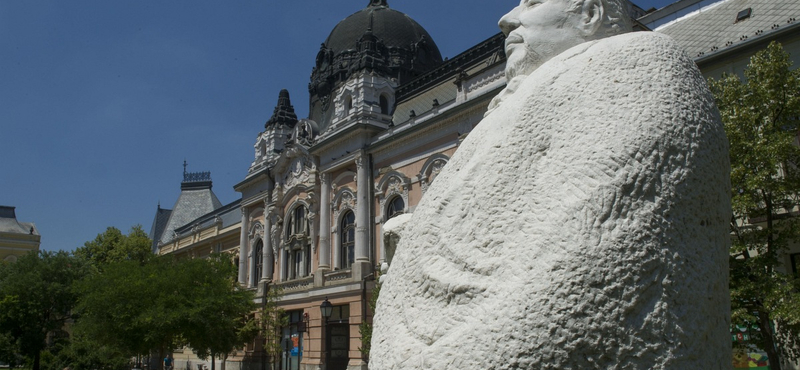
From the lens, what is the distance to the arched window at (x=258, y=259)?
32062mm

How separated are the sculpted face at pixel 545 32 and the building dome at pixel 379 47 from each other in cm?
2627

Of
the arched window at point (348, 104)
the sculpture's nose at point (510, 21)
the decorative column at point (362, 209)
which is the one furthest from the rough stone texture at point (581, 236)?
the arched window at point (348, 104)

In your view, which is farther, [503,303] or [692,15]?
[692,15]

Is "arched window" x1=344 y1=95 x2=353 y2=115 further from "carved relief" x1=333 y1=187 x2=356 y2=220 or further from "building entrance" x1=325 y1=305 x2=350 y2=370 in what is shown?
"building entrance" x1=325 y1=305 x2=350 y2=370

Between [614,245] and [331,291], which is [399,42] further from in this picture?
[614,245]

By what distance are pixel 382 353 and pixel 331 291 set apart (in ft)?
76.2

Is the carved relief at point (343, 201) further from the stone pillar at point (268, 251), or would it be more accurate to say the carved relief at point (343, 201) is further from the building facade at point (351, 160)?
the stone pillar at point (268, 251)

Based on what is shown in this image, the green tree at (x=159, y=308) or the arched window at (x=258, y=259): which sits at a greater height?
the arched window at (x=258, y=259)

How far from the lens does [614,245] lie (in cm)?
176

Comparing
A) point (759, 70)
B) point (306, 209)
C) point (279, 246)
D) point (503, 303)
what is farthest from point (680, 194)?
point (279, 246)

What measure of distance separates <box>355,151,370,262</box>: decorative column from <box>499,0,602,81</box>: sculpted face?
21567mm

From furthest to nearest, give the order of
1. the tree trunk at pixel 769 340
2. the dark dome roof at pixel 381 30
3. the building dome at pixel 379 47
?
the dark dome roof at pixel 381 30 < the building dome at pixel 379 47 < the tree trunk at pixel 769 340

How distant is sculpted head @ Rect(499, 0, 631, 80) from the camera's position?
8.21 feet

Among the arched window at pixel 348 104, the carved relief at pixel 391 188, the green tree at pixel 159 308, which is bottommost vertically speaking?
the green tree at pixel 159 308
